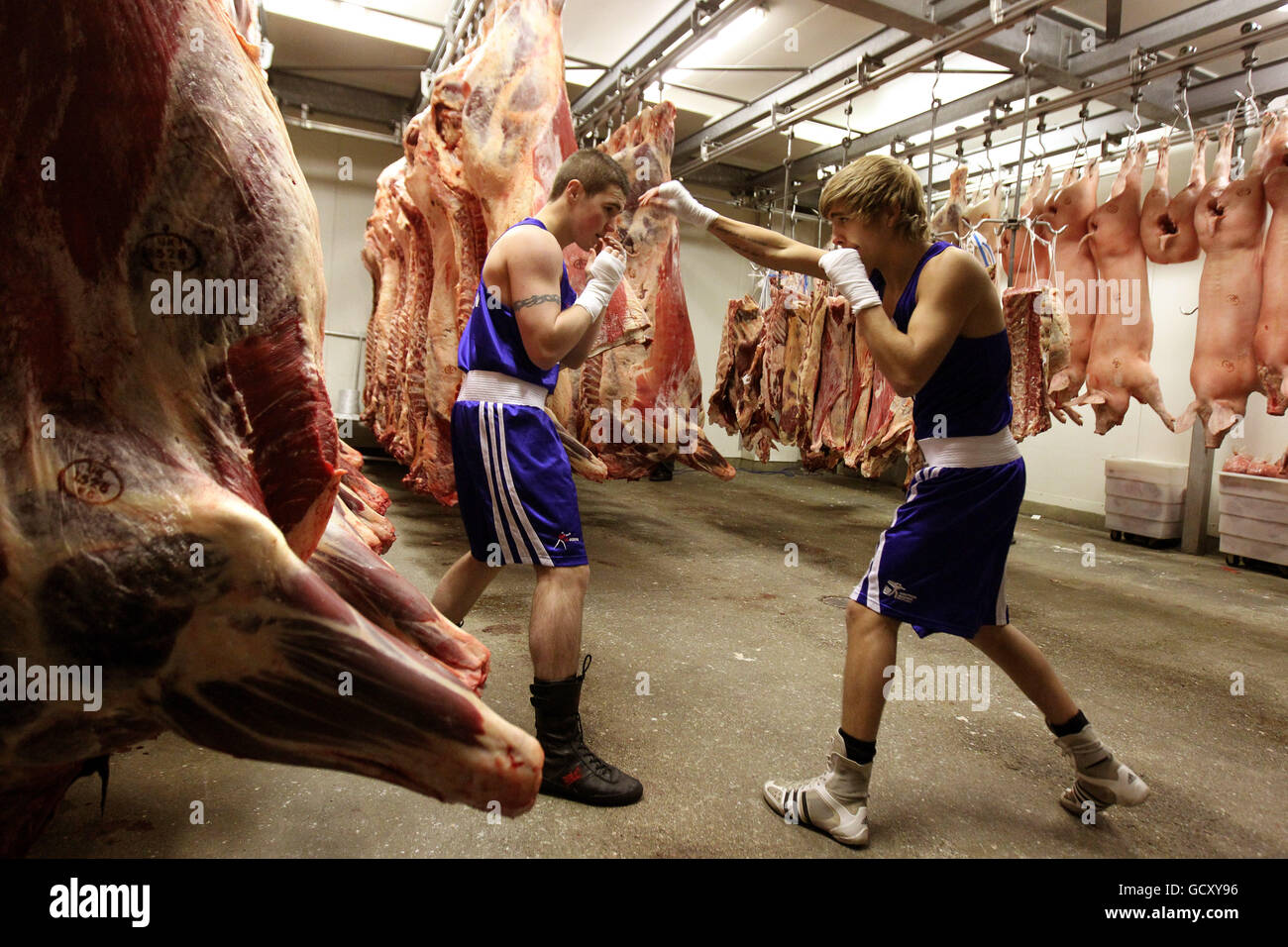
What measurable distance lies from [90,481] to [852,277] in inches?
71.6

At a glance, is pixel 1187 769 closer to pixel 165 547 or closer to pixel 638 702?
pixel 638 702

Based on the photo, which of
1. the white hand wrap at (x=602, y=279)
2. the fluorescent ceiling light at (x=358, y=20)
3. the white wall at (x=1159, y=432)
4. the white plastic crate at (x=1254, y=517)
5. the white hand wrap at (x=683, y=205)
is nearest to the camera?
the white hand wrap at (x=602, y=279)

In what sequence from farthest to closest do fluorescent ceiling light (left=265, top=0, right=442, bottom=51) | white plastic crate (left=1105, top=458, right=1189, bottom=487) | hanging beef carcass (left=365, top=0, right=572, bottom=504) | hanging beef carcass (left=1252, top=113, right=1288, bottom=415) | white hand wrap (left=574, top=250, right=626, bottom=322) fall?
white plastic crate (left=1105, top=458, right=1189, bottom=487) → fluorescent ceiling light (left=265, top=0, right=442, bottom=51) → hanging beef carcass (left=1252, top=113, right=1288, bottom=415) → hanging beef carcass (left=365, top=0, right=572, bottom=504) → white hand wrap (left=574, top=250, right=626, bottom=322)

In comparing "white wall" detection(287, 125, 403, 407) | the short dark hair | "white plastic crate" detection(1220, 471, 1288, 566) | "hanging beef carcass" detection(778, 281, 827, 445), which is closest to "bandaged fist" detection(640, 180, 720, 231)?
the short dark hair

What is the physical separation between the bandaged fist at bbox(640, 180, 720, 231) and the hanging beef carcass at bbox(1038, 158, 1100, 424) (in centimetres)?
392

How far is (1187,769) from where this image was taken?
2.73m

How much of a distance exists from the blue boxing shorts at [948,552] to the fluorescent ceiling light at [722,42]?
171 inches

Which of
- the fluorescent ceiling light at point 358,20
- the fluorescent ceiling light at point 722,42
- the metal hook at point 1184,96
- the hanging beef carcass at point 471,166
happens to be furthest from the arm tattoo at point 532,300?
the fluorescent ceiling light at point 358,20

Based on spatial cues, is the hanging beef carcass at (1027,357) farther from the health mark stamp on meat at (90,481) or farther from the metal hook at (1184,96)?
the health mark stamp on meat at (90,481)

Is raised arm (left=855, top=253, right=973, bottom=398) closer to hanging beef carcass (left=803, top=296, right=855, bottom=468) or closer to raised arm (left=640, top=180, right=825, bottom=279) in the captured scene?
raised arm (left=640, top=180, right=825, bottom=279)

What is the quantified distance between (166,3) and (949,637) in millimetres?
4054

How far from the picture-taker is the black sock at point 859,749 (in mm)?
2191

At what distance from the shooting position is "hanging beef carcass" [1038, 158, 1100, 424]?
5.59 meters

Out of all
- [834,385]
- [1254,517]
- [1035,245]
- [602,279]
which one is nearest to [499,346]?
[602,279]
